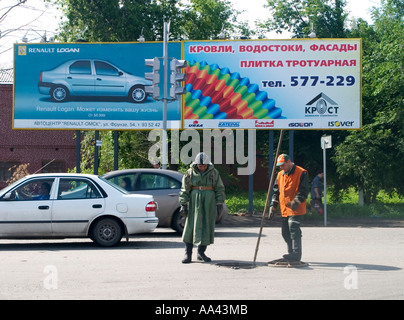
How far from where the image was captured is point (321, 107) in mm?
21859

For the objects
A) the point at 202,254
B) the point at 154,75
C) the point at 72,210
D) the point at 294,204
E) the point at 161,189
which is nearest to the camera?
the point at 294,204

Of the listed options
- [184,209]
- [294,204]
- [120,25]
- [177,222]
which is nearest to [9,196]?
[184,209]

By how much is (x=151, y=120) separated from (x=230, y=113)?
8.24ft

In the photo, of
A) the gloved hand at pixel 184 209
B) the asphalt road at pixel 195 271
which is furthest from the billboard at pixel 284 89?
the gloved hand at pixel 184 209

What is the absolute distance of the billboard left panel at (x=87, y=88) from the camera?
22.0 m

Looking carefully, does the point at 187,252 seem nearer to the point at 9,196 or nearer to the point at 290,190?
the point at 290,190

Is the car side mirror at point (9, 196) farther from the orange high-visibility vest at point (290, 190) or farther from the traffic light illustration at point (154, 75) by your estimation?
the traffic light illustration at point (154, 75)

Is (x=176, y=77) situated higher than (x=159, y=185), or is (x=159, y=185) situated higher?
(x=176, y=77)

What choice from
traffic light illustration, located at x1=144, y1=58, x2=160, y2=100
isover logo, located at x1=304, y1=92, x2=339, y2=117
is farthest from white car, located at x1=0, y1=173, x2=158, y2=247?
isover logo, located at x1=304, y1=92, x2=339, y2=117

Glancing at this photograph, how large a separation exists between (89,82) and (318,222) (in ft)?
27.6

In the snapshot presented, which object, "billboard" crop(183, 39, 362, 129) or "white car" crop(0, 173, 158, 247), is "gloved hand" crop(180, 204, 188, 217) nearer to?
"white car" crop(0, 173, 158, 247)
